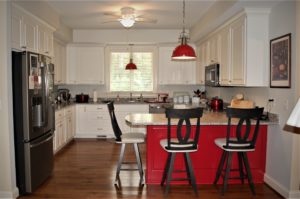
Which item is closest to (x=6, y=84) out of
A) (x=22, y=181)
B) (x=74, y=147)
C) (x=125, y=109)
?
(x=22, y=181)

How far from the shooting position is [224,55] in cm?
475

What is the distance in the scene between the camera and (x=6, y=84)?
10.8 feet

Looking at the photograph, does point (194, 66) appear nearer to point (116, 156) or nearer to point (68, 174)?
point (116, 156)

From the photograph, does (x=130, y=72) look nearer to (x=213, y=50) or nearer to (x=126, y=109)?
(x=126, y=109)

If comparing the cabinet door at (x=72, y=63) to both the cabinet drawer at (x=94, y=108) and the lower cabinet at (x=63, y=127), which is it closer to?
the cabinet drawer at (x=94, y=108)

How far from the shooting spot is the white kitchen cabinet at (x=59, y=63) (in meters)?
6.12

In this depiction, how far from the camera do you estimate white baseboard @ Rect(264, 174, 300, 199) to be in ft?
11.0

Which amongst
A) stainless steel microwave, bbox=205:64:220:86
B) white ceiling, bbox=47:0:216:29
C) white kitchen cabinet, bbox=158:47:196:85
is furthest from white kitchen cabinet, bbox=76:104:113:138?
stainless steel microwave, bbox=205:64:220:86

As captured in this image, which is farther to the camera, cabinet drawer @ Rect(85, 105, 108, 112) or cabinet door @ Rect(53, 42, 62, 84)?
cabinet drawer @ Rect(85, 105, 108, 112)

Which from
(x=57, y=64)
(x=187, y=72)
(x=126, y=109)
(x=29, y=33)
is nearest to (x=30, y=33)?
(x=29, y=33)

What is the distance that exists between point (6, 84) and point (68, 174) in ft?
5.61

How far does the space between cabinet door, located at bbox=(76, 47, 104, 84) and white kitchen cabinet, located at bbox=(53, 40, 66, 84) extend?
411 mm

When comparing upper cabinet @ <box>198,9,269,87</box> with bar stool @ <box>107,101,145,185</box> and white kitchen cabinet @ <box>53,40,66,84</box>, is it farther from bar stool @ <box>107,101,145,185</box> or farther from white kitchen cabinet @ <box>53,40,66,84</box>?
white kitchen cabinet @ <box>53,40,66,84</box>

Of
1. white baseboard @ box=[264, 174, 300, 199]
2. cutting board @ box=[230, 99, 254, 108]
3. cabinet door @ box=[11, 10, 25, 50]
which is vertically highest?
cabinet door @ box=[11, 10, 25, 50]
